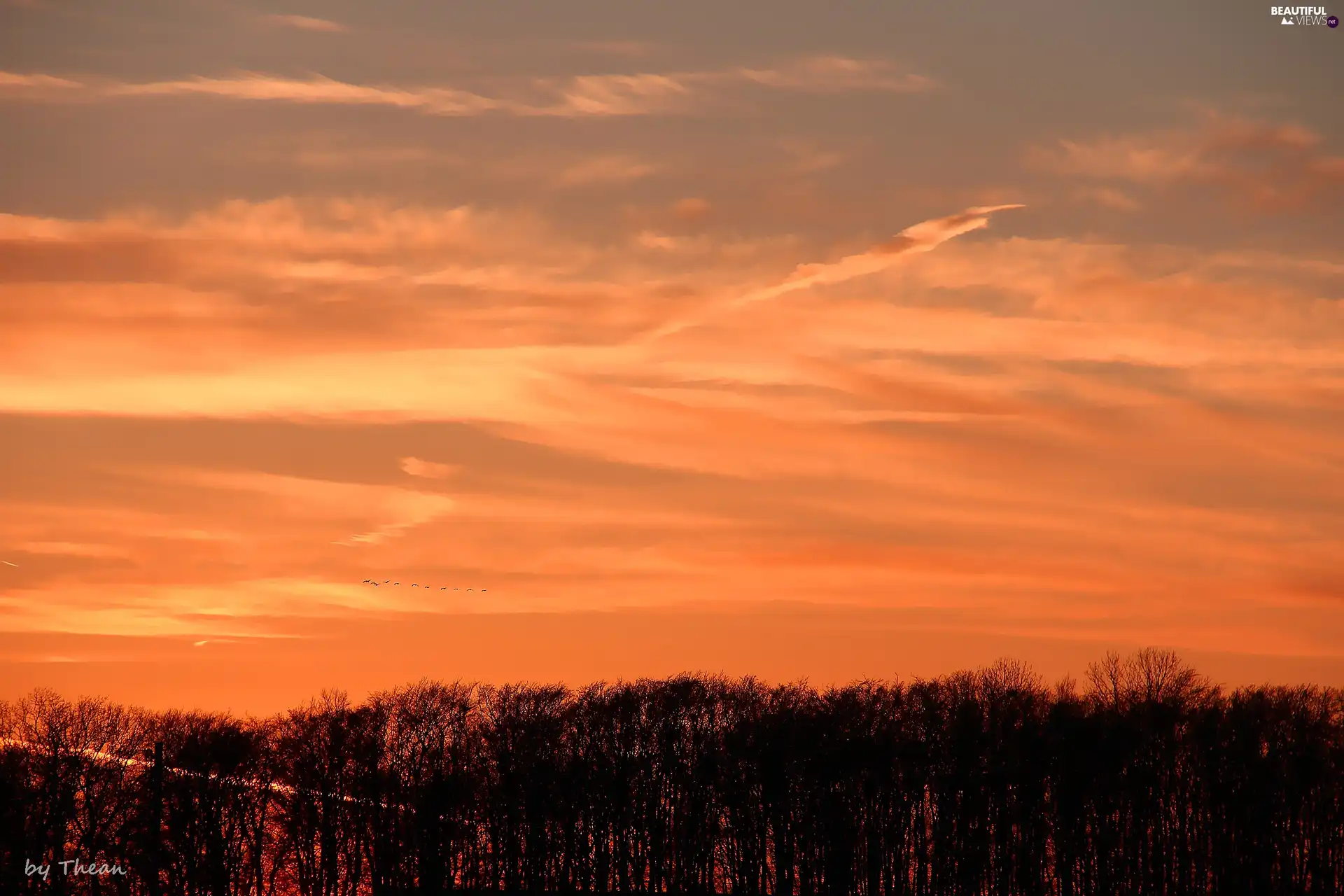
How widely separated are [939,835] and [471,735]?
1773 inches

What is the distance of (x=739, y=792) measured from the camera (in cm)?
14525

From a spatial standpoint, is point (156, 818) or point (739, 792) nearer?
point (156, 818)

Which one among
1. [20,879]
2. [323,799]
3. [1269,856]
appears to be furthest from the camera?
[323,799]

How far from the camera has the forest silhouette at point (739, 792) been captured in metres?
137

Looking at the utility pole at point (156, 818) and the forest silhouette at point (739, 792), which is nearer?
the utility pole at point (156, 818)

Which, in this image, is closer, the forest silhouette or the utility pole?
the utility pole

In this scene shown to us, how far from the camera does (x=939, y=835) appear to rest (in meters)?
142

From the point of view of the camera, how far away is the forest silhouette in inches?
5394

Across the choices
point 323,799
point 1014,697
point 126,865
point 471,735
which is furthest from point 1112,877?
point 126,865

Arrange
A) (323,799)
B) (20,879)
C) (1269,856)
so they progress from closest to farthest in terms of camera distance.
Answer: (20,879)
(1269,856)
(323,799)

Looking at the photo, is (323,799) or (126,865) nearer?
(126,865)

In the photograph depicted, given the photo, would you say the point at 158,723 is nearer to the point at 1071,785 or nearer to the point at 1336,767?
the point at 1071,785

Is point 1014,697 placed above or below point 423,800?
above

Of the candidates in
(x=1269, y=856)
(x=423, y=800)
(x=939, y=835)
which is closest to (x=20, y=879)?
(x=423, y=800)
